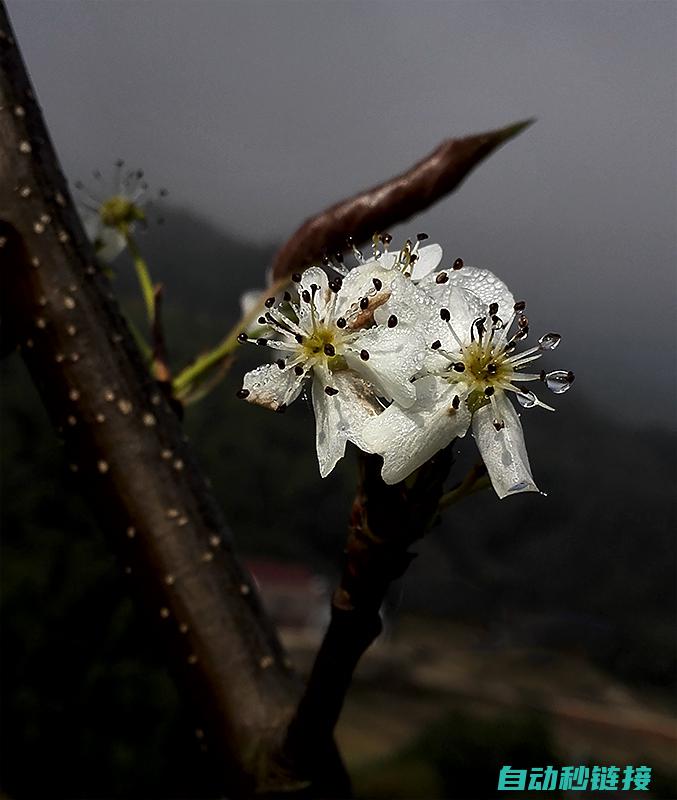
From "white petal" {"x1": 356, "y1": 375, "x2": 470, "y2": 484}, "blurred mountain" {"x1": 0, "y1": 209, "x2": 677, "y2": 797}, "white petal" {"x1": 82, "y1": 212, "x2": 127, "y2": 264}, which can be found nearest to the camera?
"white petal" {"x1": 356, "y1": 375, "x2": 470, "y2": 484}

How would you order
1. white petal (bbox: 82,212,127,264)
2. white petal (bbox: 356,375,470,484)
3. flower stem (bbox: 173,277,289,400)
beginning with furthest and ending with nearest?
white petal (bbox: 82,212,127,264) → flower stem (bbox: 173,277,289,400) → white petal (bbox: 356,375,470,484)

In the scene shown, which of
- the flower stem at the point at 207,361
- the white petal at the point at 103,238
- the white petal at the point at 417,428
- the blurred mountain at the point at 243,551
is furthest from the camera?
the blurred mountain at the point at 243,551

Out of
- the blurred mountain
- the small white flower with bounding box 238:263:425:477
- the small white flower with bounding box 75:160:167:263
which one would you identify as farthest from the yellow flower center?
the blurred mountain

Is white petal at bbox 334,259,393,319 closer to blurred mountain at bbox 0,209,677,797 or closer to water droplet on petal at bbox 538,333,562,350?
water droplet on petal at bbox 538,333,562,350

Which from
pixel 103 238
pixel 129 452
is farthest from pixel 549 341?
pixel 103 238

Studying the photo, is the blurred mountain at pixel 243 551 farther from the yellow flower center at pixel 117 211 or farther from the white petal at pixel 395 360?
the white petal at pixel 395 360

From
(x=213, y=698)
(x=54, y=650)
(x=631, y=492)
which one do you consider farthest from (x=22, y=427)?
(x=631, y=492)

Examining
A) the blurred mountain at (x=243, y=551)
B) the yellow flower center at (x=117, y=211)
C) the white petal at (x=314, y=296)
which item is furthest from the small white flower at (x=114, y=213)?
the blurred mountain at (x=243, y=551)
